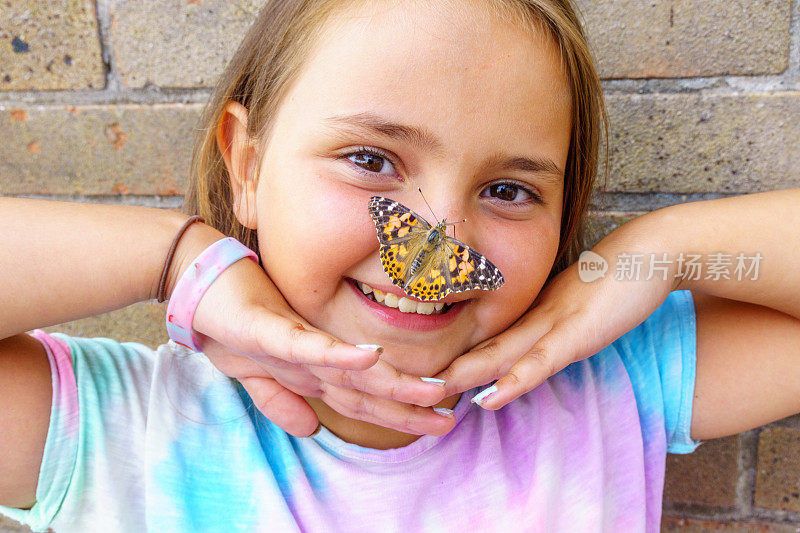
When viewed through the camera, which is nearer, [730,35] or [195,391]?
[195,391]

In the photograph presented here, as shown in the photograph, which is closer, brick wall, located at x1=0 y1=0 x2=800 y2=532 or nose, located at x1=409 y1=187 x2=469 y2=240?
nose, located at x1=409 y1=187 x2=469 y2=240

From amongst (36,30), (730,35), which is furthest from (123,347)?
(730,35)

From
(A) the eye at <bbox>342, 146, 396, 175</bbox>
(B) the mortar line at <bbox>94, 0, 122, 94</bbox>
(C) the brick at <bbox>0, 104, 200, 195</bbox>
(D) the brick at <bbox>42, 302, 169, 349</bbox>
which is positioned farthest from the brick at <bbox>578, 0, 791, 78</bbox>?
(D) the brick at <bbox>42, 302, 169, 349</bbox>

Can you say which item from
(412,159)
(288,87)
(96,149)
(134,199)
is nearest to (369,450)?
(412,159)

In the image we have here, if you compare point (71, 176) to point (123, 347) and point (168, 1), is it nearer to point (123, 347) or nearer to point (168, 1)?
point (168, 1)

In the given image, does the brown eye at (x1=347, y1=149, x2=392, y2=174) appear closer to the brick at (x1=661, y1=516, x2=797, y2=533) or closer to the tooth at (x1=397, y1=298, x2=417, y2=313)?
the tooth at (x1=397, y1=298, x2=417, y2=313)

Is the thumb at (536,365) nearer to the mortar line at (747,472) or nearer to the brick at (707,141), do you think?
the brick at (707,141)
